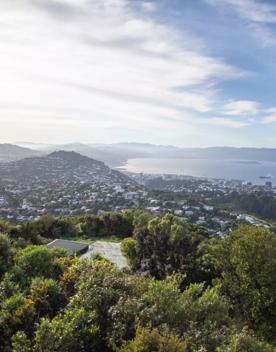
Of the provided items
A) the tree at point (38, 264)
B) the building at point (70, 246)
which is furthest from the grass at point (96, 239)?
the tree at point (38, 264)

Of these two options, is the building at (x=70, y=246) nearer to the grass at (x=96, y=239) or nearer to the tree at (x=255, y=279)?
the grass at (x=96, y=239)

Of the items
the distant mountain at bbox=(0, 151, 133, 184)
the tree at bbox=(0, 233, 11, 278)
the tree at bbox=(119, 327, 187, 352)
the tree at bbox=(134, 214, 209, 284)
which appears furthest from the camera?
the distant mountain at bbox=(0, 151, 133, 184)

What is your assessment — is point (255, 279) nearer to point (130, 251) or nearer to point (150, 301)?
point (150, 301)

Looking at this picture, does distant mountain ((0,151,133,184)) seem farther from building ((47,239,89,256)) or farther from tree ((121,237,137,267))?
tree ((121,237,137,267))

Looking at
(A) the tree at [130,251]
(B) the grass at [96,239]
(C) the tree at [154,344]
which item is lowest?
(B) the grass at [96,239]

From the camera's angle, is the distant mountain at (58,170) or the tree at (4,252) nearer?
the tree at (4,252)

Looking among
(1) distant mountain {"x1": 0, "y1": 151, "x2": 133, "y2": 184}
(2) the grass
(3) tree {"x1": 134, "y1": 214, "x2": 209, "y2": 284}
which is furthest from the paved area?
(1) distant mountain {"x1": 0, "y1": 151, "x2": 133, "y2": 184}
